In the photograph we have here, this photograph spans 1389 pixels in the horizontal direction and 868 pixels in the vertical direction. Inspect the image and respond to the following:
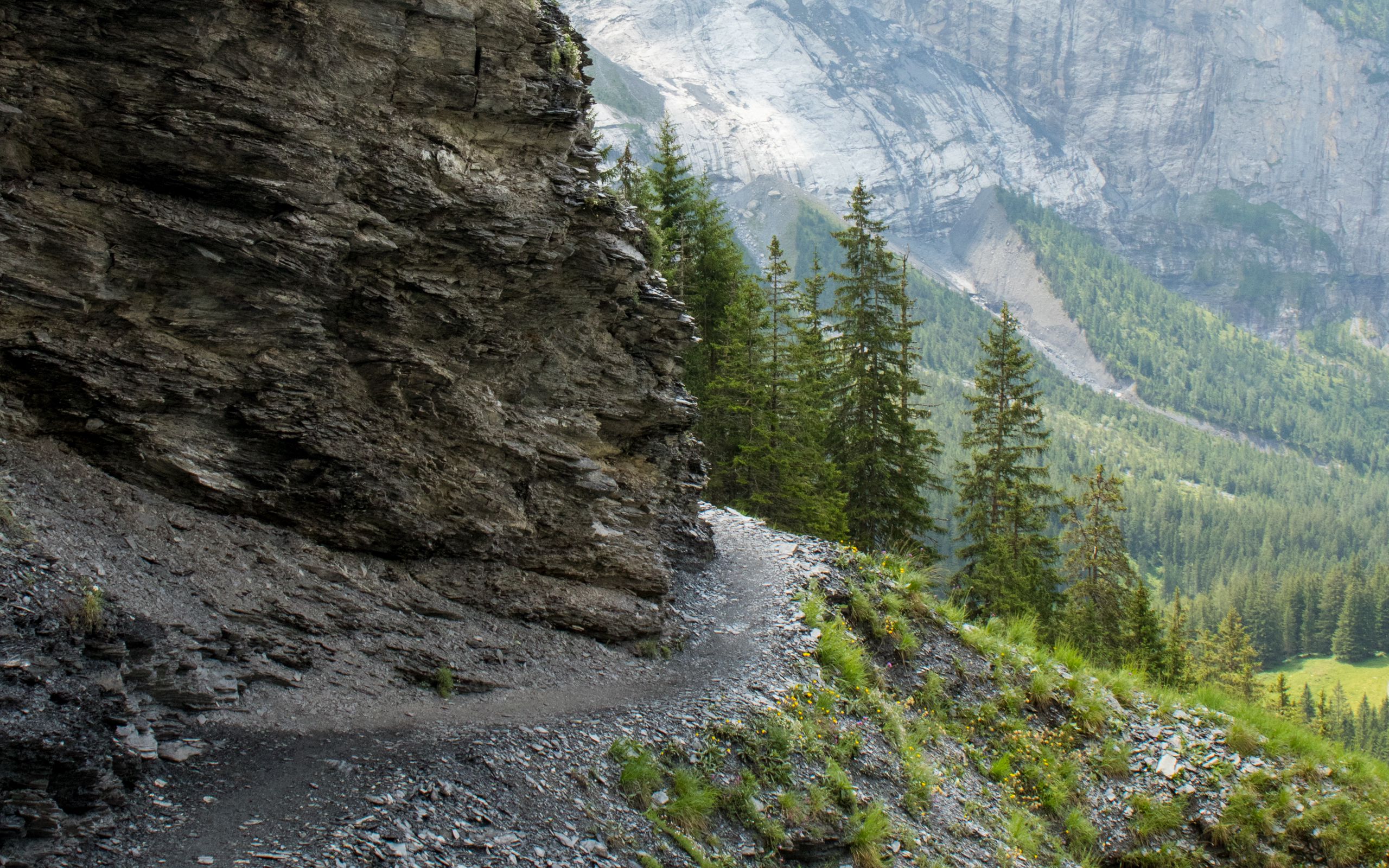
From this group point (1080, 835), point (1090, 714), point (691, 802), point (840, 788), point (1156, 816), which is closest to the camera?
point (691, 802)

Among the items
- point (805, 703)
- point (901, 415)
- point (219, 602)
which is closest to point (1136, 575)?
point (901, 415)

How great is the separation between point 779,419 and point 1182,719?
585 inches

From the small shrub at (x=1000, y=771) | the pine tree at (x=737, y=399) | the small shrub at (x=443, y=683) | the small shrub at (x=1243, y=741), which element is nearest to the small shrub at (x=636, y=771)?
the small shrub at (x=443, y=683)

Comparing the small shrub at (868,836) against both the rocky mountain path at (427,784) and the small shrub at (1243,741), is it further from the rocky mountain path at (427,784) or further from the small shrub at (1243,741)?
the small shrub at (1243,741)

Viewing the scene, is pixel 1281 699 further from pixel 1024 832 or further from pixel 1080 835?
pixel 1024 832

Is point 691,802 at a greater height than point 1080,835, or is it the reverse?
point 691,802

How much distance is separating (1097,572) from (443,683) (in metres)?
27.8

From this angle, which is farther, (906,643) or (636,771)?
(906,643)

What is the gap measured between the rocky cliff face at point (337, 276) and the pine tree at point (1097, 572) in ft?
70.9

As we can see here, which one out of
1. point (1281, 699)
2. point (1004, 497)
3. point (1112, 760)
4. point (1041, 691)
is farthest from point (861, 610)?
point (1281, 699)

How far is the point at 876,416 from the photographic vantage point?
3256cm

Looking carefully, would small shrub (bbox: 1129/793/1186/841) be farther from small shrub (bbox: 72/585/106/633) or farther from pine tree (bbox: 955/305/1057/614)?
small shrub (bbox: 72/585/106/633)

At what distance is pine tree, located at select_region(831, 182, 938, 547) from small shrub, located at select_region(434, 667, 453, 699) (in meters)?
21.6

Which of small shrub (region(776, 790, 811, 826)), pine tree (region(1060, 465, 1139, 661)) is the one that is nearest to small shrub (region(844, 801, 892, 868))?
small shrub (region(776, 790, 811, 826))
